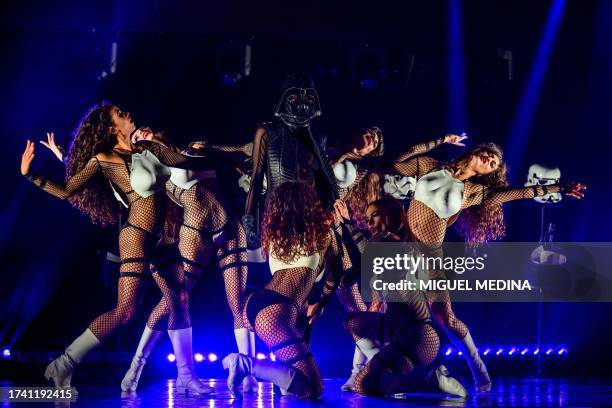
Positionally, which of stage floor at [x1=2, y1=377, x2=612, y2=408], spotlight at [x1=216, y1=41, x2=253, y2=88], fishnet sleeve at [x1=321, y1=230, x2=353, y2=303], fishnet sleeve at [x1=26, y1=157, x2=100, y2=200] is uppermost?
spotlight at [x1=216, y1=41, x2=253, y2=88]

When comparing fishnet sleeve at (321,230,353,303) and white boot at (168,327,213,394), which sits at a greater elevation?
fishnet sleeve at (321,230,353,303)

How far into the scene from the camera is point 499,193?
6.74 meters

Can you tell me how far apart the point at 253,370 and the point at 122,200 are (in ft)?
4.82

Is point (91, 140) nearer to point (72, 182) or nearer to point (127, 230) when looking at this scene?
point (72, 182)

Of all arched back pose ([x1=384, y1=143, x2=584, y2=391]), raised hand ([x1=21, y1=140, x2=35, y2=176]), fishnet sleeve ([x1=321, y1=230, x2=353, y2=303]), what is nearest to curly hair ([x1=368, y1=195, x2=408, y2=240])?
arched back pose ([x1=384, y1=143, x2=584, y2=391])

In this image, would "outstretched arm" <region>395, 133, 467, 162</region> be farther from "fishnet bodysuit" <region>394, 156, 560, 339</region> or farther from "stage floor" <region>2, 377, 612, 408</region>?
"stage floor" <region>2, 377, 612, 408</region>

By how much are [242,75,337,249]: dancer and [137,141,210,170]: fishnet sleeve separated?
0.44 metres

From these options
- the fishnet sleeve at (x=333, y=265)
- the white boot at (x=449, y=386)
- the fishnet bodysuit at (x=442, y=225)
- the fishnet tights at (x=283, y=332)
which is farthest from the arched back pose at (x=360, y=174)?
the fishnet tights at (x=283, y=332)

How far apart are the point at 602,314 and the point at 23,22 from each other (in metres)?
5.57

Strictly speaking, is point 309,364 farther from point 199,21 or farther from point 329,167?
A: point 199,21

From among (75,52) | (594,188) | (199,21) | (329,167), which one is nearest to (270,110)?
(199,21)

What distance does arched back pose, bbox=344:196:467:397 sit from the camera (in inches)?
229

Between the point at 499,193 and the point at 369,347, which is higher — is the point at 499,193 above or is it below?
above

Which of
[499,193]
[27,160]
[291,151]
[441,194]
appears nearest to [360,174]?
[441,194]
